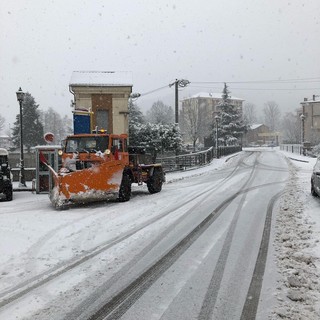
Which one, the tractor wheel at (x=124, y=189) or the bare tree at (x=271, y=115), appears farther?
the bare tree at (x=271, y=115)

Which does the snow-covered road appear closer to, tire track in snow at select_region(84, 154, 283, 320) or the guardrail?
tire track in snow at select_region(84, 154, 283, 320)

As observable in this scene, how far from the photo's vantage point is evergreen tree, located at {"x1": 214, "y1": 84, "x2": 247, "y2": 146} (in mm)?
58469

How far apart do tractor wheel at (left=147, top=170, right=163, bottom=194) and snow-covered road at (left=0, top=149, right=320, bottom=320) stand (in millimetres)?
3504

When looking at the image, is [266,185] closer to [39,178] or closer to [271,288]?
[39,178]

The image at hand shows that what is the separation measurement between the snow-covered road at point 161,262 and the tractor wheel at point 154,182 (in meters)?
3.50

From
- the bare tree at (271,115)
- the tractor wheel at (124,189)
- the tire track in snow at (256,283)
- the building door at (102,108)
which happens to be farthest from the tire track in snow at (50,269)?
the bare tree at (271,115)

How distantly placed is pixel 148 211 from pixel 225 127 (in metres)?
49.2

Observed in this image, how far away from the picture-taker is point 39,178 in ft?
54.0

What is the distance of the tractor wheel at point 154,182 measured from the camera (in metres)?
14.8

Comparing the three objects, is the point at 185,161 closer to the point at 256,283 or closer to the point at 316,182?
the point at 316,182

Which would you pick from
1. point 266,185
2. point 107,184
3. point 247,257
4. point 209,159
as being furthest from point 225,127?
point 247,257

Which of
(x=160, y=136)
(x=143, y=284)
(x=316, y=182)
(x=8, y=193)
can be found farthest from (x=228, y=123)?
(x=143, y=284)

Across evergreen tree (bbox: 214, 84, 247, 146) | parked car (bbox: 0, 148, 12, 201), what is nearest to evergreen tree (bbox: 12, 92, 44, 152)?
evergreen tree (bbox: 214, 84, 247, 146)

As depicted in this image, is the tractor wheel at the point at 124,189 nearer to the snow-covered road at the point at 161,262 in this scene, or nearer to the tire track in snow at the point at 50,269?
the snow-covered road at the point at 161,262
